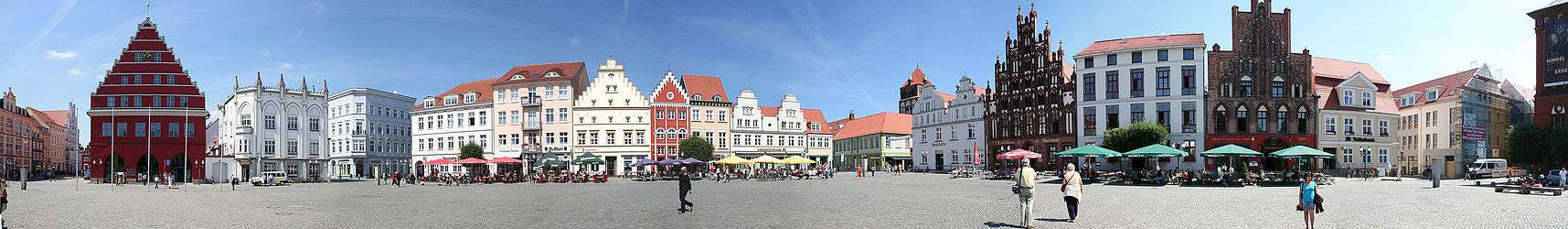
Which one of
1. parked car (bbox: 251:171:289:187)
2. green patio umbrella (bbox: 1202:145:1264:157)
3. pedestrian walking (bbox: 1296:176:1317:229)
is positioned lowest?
parked car (bbox: 251:171:289:187)

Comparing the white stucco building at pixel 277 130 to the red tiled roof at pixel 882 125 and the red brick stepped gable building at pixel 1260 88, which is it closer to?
the red tiled roof at pixel 882 125

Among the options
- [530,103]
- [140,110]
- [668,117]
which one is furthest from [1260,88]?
[140,110]

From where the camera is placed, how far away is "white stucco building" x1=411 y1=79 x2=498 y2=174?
74062mm

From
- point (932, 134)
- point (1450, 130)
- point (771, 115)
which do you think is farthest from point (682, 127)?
point (1450, 130)

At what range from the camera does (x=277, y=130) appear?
6862 cm

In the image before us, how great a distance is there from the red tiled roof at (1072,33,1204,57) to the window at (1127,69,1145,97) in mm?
1454

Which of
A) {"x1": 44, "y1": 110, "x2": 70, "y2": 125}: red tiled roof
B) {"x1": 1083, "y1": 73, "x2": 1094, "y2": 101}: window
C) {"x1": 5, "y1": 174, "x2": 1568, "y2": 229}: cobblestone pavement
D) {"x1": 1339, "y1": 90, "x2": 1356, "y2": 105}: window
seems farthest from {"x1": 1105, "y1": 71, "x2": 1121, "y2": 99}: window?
{"x1": 44, "y1": 110, "x2": 70, "y2": 125}: red tiled roof

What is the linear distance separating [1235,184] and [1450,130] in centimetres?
3909

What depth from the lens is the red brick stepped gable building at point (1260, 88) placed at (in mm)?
59781

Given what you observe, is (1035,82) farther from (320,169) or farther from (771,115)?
(320,169)

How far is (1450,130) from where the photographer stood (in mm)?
66312

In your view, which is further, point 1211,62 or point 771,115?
point 771,115

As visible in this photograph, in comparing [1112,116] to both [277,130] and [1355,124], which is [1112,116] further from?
[277,130]

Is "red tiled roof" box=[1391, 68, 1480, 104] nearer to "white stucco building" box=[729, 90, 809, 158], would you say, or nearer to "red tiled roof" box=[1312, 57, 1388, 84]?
"red tiled roof" box=[1312, 57, 1388, 84]
